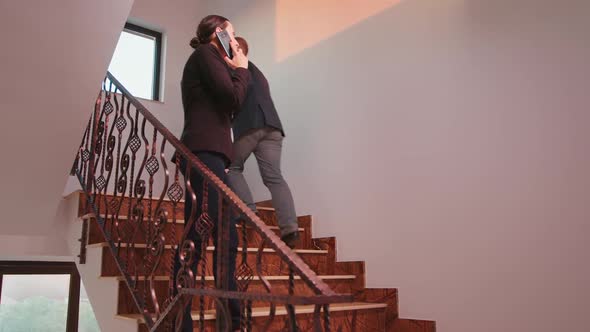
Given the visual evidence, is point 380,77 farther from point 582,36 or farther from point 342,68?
point 582,36

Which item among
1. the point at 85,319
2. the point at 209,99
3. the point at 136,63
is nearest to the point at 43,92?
the point at 209,99

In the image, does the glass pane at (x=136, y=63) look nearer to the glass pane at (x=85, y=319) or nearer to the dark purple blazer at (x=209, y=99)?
the glass pane at (x=85, y=319)

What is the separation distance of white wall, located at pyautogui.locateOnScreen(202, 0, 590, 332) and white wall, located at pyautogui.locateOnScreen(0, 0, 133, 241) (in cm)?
188

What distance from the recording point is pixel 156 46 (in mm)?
5566

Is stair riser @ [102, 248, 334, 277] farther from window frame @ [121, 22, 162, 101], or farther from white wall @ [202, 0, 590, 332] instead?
window frame @ [121, 22, 162, 101]

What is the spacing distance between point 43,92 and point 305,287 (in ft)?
5.86

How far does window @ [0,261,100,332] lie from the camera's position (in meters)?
6.46

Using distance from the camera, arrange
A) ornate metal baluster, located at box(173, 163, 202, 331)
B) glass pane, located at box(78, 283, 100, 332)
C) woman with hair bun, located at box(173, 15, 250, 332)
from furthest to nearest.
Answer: glass pane, located at box(78, 283, 100, 332) → woman with hair bun, located at box(173, 15, 250, 332) → ornate metal baluster, located at box(173, 163, 202, 331)

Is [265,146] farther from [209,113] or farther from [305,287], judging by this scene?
[209,113]

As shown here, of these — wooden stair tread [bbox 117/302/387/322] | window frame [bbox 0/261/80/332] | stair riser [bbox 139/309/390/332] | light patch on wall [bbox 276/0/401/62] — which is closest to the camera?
wooden stair tread [bbox 117/302/387/322]

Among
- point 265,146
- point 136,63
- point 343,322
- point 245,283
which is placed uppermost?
point 136,63

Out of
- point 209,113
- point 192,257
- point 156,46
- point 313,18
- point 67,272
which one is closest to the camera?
point 192,257

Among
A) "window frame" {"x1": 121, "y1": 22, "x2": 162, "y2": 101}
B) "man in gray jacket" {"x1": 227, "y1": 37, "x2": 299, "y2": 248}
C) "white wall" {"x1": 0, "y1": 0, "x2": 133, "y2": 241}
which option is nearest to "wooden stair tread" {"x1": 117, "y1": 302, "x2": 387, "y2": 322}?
"man in gray jacket" {"x1": 227, "y1": 37, "x2": 299, "y2": 248}

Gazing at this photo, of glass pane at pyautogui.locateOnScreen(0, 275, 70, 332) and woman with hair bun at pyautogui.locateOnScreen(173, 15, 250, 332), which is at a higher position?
woman with hair bun at pyautogui.locateOnScreen(173, 15, 250, 332)
